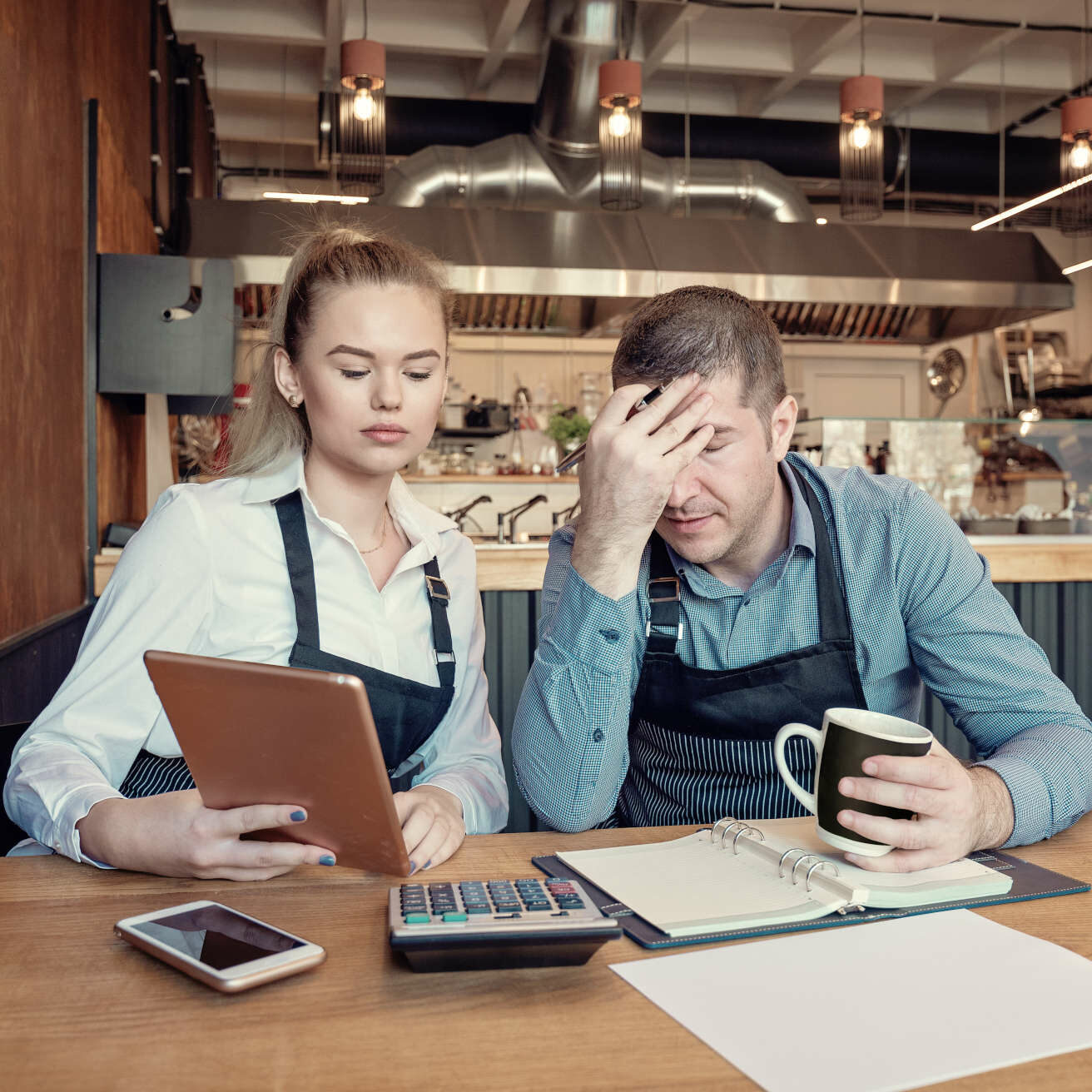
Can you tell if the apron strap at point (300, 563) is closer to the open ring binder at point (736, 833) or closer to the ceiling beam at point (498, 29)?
the open ring binder at point (736, 833)

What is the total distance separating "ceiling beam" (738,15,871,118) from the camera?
5453 millimetres

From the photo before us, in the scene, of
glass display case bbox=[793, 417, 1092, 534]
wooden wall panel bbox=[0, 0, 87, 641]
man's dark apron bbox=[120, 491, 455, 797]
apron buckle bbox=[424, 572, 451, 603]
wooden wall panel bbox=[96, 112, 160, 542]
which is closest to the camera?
man's dark apron bbox=[120, 491, 455, 797]

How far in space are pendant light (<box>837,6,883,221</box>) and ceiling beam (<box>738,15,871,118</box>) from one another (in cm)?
110

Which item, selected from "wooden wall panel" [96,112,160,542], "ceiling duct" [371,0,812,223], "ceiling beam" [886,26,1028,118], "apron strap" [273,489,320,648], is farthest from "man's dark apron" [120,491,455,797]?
"ceiling beam" [886,26,1028,118]

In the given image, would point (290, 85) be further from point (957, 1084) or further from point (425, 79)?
point (957, 1084)

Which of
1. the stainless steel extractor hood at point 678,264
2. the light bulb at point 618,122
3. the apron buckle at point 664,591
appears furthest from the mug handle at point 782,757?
the stainless steel extractor hood at point 678,264

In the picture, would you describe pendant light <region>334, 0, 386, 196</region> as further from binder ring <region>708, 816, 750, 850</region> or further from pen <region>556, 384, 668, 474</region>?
binder ring <region>708, 816, 750, 850</region>

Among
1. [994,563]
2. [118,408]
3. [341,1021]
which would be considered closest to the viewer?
[341,1021]

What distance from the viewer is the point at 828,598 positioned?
1352 mm

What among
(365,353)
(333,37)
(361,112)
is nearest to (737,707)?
(365,353)

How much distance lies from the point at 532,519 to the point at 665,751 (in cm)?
553

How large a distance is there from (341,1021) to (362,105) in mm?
4162

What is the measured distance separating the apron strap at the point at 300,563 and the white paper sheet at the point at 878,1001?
71 cm

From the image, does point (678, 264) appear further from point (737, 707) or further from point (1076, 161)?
point (737, 707)
